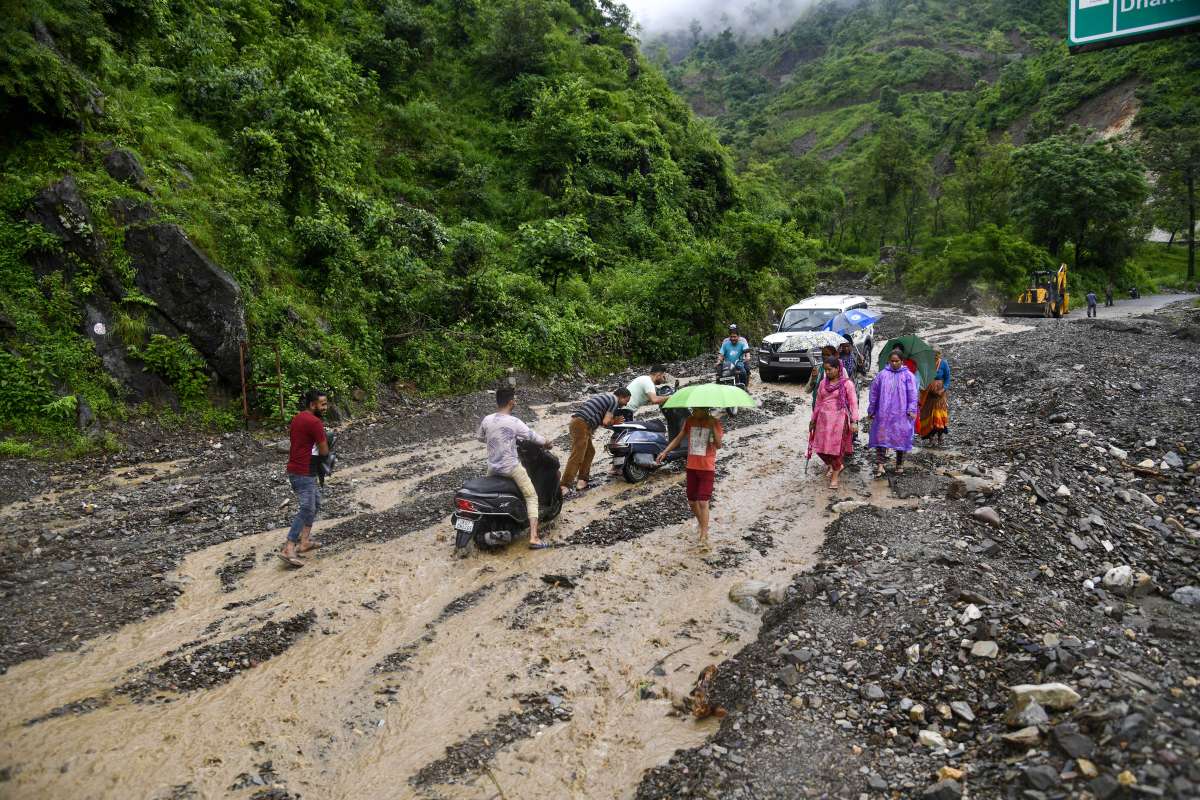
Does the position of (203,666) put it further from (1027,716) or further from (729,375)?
(729,375)

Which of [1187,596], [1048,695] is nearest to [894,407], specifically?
[1187,596]

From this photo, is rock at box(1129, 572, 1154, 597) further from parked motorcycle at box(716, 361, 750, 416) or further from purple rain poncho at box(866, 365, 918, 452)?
parked motorcycle at box(716, 361, 750, 416)

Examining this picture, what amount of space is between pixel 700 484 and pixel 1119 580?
3.89m

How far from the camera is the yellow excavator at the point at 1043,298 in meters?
33.6

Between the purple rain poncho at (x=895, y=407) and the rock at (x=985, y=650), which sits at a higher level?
the purple rain poncho at (x=895, y=407)

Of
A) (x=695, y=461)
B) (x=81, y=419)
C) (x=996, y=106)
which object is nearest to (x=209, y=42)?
(x=81, y=419)

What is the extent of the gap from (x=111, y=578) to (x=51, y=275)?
685 cm

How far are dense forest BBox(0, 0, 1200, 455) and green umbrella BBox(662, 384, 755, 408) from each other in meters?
7.93

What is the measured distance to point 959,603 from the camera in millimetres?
5352

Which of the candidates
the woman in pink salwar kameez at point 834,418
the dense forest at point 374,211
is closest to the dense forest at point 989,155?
the dense forest at point 374,211

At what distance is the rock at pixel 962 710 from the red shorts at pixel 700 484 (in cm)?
355

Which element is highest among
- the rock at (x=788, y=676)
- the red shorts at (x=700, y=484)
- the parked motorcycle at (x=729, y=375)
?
the parked motorcycle at (x=729, y=375)

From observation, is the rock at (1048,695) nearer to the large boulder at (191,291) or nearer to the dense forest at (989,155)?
the dense forest at (989,155)

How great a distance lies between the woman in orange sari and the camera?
10438 millimetres
